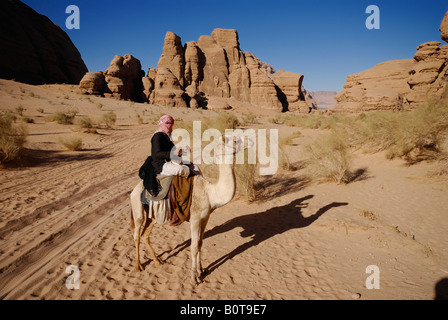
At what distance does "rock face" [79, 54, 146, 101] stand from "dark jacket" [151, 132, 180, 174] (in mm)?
44839

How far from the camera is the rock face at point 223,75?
196 feet

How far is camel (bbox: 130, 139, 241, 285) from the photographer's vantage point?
2.92 metres

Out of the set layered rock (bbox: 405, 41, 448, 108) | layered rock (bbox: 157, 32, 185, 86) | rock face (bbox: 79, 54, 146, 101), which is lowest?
layered rock (bbox: 405, 41, 448, 108)

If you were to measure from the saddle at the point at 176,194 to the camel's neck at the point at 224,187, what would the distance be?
0.40 metres

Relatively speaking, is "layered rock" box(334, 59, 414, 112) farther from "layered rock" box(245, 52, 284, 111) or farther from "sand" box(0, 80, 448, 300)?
"sand" box(0, 80, 448, 300)

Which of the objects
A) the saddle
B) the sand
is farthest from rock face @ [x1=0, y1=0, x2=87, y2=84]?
the saddle

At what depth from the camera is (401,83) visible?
3369 cm

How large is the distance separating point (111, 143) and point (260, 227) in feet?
42.4

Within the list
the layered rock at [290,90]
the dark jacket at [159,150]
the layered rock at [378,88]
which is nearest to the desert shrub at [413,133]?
the dark jacket at [159,150]

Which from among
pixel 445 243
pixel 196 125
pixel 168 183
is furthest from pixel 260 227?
pixel 196 125

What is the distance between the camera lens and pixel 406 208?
18.2 feet

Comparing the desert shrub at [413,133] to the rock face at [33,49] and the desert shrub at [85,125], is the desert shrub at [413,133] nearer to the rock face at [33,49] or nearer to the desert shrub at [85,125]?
the desert shrub at [85,125]

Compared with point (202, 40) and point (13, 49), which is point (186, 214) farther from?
point (202, 40)

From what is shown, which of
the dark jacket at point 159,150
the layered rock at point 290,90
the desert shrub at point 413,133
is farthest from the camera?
the layered rock at point 290,90
